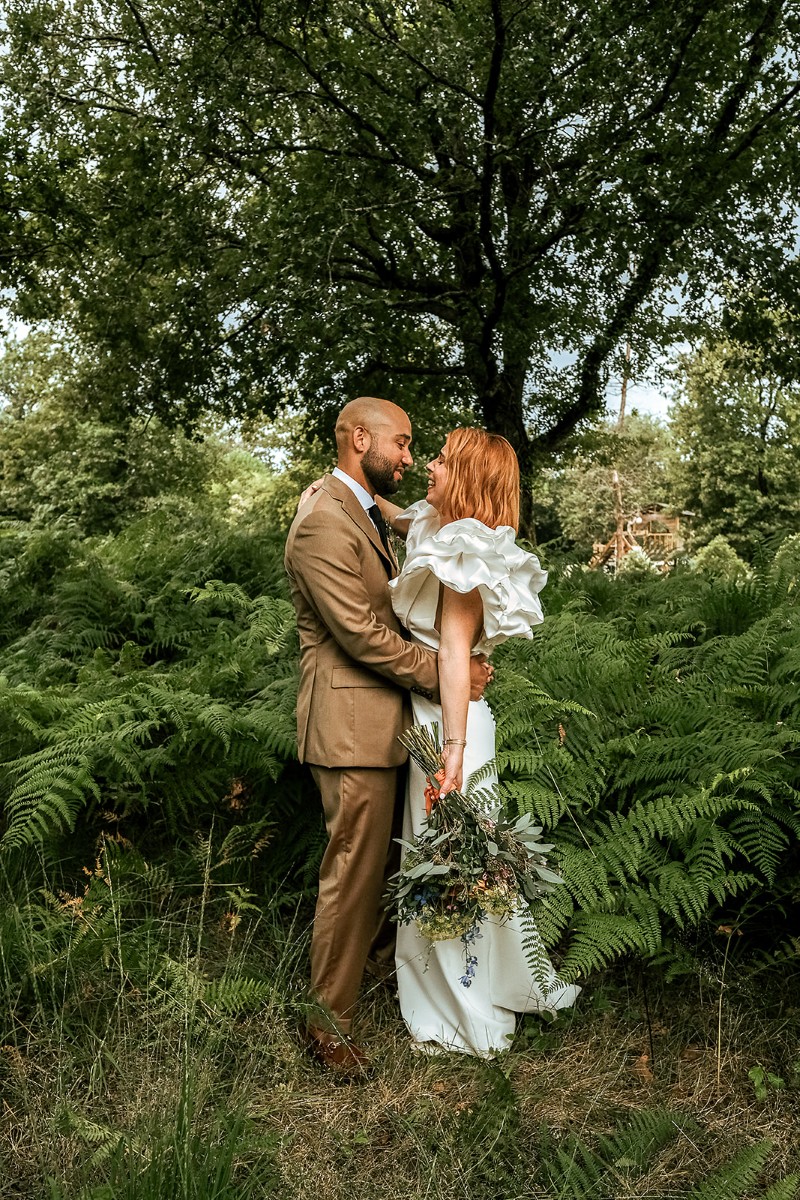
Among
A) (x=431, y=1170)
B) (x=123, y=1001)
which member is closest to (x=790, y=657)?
(x=431, y=1170)

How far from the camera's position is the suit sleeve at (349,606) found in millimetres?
3662

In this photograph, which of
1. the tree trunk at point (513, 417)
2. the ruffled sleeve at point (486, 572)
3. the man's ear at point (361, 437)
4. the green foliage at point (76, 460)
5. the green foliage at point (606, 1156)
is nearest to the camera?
the green foliage at point (606, 1156)

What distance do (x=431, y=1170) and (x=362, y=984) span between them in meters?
1.06

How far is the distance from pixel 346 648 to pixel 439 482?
0.71m

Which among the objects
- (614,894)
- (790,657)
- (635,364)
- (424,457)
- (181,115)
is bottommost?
(614,894)

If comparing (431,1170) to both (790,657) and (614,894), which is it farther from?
(790,657)

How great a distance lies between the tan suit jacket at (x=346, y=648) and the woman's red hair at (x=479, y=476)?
402 millimetres

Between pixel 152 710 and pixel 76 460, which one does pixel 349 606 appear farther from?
pixel 76 460

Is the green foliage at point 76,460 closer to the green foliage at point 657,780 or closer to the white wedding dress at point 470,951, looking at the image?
the green foliage at point 657,780

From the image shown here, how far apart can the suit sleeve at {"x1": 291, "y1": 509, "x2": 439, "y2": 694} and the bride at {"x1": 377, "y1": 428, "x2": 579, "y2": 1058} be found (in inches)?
4.8

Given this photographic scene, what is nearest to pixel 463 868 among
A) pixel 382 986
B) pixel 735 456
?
pixel 382 986

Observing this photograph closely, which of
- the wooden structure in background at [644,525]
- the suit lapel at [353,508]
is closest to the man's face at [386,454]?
the suit lapel at [353,508]

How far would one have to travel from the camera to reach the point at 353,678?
12.5ft

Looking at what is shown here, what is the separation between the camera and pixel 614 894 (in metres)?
3.95
